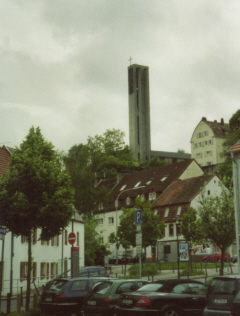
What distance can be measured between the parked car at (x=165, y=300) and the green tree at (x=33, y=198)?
9447 millimetres

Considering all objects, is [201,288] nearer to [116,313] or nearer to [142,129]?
[116,313]

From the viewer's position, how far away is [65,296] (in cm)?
2139

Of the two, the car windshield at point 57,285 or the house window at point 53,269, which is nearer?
the car windshield at point 57,285

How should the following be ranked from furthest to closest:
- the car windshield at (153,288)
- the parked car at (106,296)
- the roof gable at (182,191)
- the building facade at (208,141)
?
the building facade at (208,141) < the roof gable at (182,191) < the parked car at (106,296) < the car windshield at (153,288)

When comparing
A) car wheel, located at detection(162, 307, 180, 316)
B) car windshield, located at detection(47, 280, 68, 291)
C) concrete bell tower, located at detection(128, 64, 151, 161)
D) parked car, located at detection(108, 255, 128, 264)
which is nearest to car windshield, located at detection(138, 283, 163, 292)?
car wheel, located at detection(162, 307, 180, 316)

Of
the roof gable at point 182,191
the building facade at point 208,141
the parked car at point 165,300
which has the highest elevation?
the building facade at point 208,141

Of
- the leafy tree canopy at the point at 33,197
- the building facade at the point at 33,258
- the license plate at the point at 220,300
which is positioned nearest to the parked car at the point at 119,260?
the building facade at the point at 33,258

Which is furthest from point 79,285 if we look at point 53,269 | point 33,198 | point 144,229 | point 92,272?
point 144,229

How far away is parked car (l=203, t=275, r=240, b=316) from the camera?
53.3 ft

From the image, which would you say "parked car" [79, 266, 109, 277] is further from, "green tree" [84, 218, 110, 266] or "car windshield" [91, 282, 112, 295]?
"green tree" [84, 218, 110, 266]

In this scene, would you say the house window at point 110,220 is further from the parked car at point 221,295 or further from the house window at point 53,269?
the parked car at point 221,295

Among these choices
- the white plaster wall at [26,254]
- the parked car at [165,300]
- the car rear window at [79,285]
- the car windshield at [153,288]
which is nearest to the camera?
the parked car at [165,300]

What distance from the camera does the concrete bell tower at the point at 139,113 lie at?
449ft

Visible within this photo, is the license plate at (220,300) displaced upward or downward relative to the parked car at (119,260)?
downward
